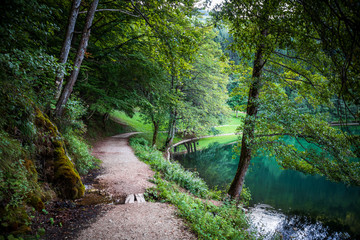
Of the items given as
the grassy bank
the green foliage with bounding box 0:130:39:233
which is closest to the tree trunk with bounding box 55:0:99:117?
the green foliage with bounding box 0:130:39:233

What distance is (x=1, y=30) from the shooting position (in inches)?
107

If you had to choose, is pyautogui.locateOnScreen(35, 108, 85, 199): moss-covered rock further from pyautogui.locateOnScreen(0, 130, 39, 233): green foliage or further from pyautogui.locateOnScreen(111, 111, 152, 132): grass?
pyautogui.locateOnScreen(111, 111, 152, 132): grass

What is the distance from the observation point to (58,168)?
4.56 meters

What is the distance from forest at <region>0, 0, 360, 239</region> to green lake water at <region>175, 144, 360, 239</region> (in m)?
2.04

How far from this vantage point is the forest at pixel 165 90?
2633 millimetres

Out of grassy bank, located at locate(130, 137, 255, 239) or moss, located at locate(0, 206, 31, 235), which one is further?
grassy bank, located at locate(130, 137, 255, 239)

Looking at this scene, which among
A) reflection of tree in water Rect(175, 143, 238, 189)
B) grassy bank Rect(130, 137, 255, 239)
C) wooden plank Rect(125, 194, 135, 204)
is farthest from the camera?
reflection of tree in water Rect(175, 143, 238, 189)

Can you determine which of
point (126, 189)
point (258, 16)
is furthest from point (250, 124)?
point (126, 189)

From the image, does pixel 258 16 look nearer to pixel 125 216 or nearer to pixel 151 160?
pixel 125 216

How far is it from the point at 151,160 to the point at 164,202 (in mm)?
5460

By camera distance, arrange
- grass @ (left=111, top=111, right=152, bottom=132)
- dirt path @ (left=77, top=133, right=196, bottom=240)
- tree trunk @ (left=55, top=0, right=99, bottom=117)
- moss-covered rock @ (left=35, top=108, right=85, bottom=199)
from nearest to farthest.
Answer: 1. dirt path @ (left=77, top=133, right=196, bottom=240)
2. moss-covered rock @ (left=35, top=108, right=85, bottom=199)
3. tree trunk @ (left=55, top=0, right=99, bottom=117)
4. grass @ (left=111, top=111, right=152, bottom=132)

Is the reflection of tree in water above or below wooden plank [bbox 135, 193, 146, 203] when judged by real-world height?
below

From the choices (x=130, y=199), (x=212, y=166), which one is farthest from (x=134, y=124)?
(x=130, y=199)

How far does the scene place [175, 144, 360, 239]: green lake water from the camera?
10211mm
